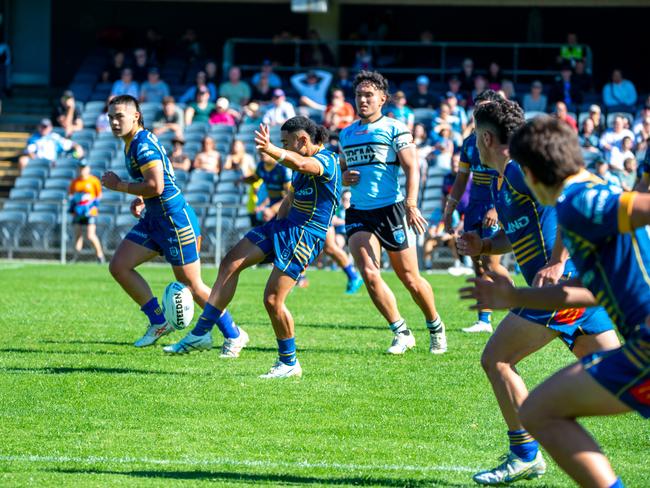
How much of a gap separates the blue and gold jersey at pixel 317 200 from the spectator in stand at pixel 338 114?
13.9 metres

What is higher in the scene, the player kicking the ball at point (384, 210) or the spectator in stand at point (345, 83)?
the spectator in stand at point (345, 83)

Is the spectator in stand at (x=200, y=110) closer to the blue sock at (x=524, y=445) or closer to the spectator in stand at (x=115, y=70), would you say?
the spectator in stand at (x=115, y=70)

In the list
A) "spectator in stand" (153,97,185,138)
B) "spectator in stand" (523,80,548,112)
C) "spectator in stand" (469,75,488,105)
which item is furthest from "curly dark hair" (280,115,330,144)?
"spectator in stand" (469,75,488,105)

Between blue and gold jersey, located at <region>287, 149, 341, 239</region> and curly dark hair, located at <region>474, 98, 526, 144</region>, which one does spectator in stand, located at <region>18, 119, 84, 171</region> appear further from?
curly dark hair, located at <region>474, 98, 526, 144</region>

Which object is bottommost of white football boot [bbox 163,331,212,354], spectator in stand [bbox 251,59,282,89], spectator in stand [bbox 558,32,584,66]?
white football boot [bbox 163,331,212,354]

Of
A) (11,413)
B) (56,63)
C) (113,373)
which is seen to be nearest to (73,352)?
(113,373)

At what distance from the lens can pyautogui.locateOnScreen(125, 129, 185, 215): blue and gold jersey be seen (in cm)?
971

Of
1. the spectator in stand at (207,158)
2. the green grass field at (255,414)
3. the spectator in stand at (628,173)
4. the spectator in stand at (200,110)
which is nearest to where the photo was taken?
the green grass field at (255,414)

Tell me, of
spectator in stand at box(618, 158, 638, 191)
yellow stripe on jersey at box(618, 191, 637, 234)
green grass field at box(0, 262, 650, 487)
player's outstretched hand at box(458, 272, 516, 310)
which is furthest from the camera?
spectator in stand at box(618, 158, 638, 191)

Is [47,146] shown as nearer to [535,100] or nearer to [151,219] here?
[535,100]

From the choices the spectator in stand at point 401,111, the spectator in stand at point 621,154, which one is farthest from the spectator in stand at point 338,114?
the spectator in stand at point 621,154

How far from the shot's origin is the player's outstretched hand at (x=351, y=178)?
999 cm

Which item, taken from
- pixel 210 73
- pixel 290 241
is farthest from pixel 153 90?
pixel 290 241

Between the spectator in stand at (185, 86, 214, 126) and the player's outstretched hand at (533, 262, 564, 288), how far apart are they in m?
21.0
